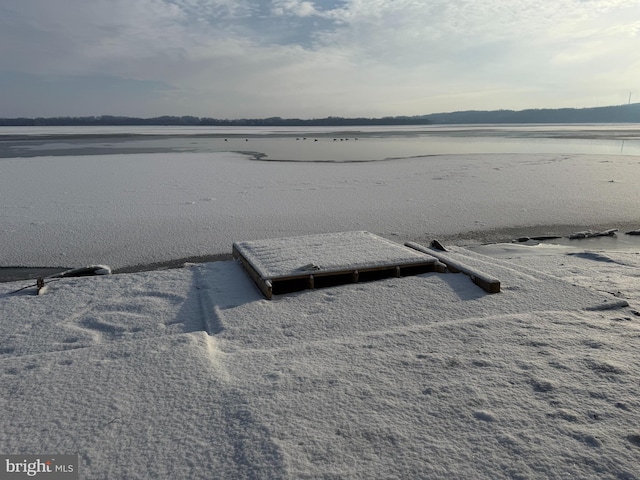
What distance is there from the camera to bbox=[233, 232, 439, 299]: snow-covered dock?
16.6 feet

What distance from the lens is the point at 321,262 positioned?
532cm

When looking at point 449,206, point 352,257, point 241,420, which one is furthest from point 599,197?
point 241,420

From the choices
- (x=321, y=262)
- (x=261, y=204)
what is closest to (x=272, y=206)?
(x=261, y=204)

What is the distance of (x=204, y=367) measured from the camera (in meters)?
3.35

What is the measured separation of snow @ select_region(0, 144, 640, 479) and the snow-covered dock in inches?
7.5

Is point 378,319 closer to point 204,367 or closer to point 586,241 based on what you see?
point 204,367

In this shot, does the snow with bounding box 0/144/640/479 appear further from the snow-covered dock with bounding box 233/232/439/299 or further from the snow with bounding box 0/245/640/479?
the snow-covered dock with bounding box 233/232/439/299

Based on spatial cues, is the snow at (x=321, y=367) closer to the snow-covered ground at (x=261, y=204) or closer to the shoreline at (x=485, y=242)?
the snow-covered ground at (x=261, y=204)

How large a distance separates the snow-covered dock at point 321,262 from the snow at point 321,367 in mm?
190

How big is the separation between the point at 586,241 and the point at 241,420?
698 centimetres

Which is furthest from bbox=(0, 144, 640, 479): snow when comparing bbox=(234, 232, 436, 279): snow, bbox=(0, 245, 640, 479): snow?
bbox=(234, 232, 436, 279): snow

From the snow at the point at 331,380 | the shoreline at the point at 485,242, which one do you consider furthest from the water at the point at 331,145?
the snow at the point at 331,380

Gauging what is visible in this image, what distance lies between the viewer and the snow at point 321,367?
2.51 meters

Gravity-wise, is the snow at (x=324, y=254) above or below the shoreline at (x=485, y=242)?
above
